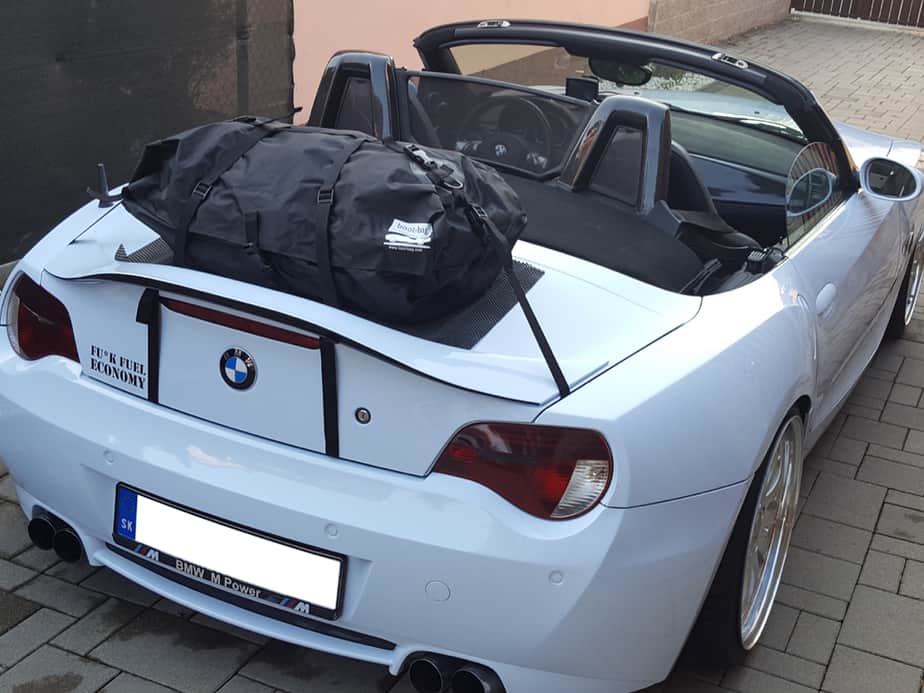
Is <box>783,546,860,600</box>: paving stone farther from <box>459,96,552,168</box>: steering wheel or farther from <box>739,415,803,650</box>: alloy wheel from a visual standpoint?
<box>459,96,552,168</box>: steering wheel

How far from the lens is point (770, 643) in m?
3.06

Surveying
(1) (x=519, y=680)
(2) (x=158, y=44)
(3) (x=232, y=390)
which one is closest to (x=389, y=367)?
(3) (x=232, y=390)

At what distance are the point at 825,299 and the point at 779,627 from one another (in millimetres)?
907

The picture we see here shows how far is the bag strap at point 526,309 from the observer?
2266 mm

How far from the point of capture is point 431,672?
7.83ft

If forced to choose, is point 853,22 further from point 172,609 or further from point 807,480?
point 172,609

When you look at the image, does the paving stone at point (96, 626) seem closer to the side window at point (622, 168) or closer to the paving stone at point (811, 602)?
the side window at point (622, 168)

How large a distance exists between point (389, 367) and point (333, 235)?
0.89ft

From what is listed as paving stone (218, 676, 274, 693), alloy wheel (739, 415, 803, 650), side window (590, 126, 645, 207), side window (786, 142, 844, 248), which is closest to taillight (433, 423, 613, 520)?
alloy wheel (739, 415, 803, 650)

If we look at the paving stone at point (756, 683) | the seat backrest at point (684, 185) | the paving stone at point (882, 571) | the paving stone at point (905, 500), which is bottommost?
the paving stone at point (905, 500)

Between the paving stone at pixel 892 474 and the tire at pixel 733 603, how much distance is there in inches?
48.8

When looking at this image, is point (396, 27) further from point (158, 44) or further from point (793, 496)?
point (793, 496)

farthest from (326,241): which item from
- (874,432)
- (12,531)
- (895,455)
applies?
(874,432)

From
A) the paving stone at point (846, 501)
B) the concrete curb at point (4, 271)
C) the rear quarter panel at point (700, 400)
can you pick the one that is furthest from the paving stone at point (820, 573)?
the concrete curb at point (4, 271)
